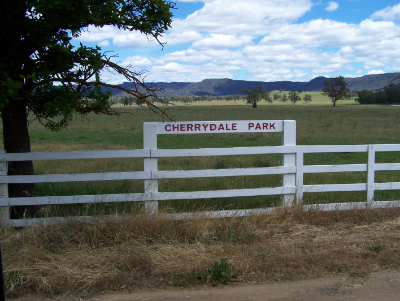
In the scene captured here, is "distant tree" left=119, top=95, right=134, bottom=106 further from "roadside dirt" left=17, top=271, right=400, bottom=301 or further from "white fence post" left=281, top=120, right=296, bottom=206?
"roadside dirt" left=17, top=271, right=400, bottom=301

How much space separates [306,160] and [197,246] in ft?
30.5

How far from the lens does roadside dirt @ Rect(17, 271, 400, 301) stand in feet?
13.2

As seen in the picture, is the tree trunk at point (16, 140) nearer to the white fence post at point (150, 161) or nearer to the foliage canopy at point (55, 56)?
the foliage canopy at point (55, 56)

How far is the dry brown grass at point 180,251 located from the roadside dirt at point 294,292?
0.16 metres

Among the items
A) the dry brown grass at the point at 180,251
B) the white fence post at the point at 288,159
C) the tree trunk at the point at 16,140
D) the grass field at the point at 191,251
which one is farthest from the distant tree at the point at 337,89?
the tree trunk at the point at 16,140

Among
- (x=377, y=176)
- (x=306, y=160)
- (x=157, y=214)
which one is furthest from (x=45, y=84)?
(x=306, y=160)

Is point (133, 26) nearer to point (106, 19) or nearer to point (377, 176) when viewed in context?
point (106, 19)

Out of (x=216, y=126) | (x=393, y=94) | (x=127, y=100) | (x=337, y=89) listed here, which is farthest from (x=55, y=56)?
(x=337, y=89)

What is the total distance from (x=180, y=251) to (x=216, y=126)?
94.7 inches

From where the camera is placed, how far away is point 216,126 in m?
6.46

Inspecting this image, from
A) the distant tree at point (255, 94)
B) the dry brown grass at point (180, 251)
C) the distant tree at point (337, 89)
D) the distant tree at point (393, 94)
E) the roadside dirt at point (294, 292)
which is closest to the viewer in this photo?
the roadside dirt at point (294, 292)

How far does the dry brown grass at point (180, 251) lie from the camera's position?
4324 millimetres

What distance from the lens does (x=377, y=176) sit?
34.0ft

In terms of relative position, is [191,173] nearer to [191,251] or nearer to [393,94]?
[191,251]
